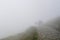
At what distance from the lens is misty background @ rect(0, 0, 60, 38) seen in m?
0.98

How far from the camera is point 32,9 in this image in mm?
1046

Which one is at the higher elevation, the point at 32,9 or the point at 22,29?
the point at 32,9

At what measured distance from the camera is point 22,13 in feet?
3.37

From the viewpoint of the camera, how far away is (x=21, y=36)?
994mm

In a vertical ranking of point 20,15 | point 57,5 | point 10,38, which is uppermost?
point 57,5

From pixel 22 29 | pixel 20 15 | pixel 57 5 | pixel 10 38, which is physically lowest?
pixel 10 38

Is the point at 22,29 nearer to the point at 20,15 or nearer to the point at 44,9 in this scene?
the point at 20,15

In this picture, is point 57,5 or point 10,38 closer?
point 10,38

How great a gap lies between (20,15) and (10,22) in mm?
140

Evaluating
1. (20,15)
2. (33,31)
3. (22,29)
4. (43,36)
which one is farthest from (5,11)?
(43,36)

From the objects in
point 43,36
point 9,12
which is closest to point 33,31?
point 43,36

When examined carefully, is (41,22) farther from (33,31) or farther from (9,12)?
(9,12)

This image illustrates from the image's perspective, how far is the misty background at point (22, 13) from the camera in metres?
0.98

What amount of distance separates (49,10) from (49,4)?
74 mm
